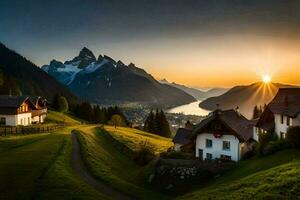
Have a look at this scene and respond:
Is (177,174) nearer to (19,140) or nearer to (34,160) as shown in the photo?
(34,160)

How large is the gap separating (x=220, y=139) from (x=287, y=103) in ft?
37.0

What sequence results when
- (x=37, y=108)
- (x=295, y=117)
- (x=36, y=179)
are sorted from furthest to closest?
(x=37, y=108), (x=295, y=117), (x=36, y=179)

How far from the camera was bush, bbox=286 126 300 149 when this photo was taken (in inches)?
1683

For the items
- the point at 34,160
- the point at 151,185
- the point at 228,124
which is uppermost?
the point at 228,124

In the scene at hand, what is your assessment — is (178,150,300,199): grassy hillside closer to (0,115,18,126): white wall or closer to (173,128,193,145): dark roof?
(173,128,193,145): dark roof

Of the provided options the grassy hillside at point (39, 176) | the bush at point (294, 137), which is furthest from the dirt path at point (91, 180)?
the bush at point (294, 137)

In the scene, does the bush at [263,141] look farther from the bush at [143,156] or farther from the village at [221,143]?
the bush at [143,156]

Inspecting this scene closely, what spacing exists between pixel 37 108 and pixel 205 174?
78121 millimetres

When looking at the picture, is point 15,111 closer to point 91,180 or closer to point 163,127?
point 91,180

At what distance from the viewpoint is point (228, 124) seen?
Answer: 54906 mm

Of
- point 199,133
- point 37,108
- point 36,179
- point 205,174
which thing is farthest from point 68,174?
point 37,108

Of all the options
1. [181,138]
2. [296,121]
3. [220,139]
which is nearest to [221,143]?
[220,139]

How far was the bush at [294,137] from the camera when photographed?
140 feet

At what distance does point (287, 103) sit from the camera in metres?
52.2
